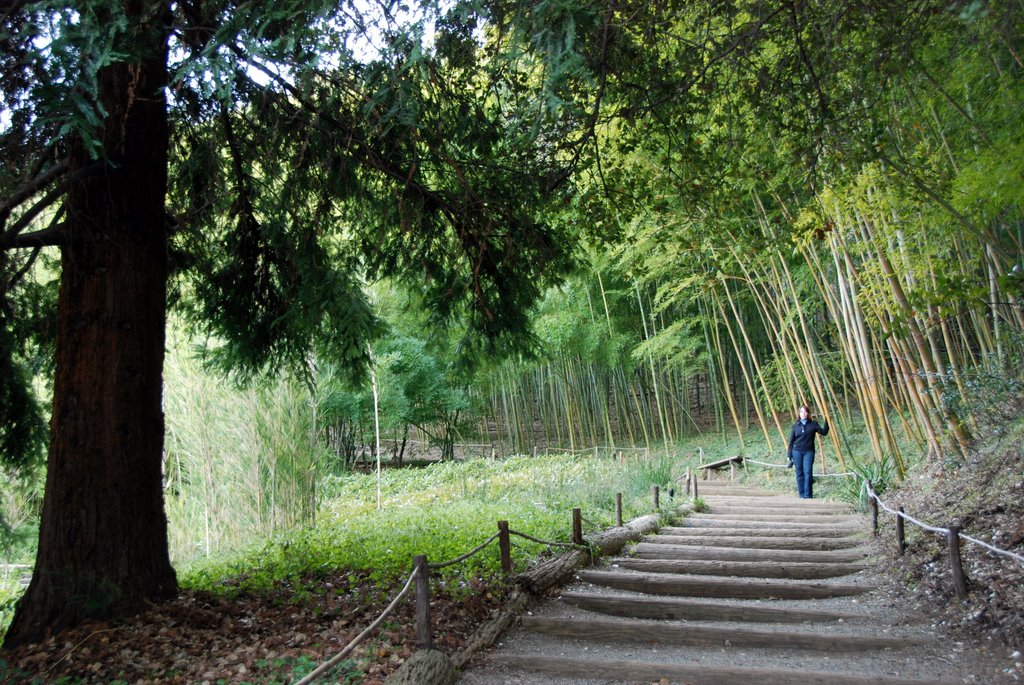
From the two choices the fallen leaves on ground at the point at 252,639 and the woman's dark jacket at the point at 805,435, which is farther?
the woman's dark jacket at the point at 805,435

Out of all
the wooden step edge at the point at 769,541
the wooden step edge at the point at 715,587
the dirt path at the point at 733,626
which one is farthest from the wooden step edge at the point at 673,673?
the wooden step edge at the point at 769,541

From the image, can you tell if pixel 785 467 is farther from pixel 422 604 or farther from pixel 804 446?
pixel 422 604

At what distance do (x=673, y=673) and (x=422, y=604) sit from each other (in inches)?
60.7

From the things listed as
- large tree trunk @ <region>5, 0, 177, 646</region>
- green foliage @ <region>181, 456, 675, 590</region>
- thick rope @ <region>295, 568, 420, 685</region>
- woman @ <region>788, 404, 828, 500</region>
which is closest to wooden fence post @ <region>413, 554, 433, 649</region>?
thick rope @ <region>295, 568, 420, 685</region>

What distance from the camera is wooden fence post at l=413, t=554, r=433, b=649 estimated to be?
426 cm

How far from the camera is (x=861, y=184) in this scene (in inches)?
312

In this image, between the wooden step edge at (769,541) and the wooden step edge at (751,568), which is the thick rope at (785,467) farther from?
the wooden step edge at (751,568)

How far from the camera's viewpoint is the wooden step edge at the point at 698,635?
4797 millimetres

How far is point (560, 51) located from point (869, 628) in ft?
14.6

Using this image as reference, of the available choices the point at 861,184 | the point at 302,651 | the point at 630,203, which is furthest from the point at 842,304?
the point at 302,651

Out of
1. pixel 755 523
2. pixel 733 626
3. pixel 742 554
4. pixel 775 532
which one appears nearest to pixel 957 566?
pixel 733 626

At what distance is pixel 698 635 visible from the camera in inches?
202

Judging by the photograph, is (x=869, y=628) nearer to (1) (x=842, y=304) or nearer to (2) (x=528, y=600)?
(2) (x=528, y=600)

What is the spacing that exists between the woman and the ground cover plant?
11.0ft
